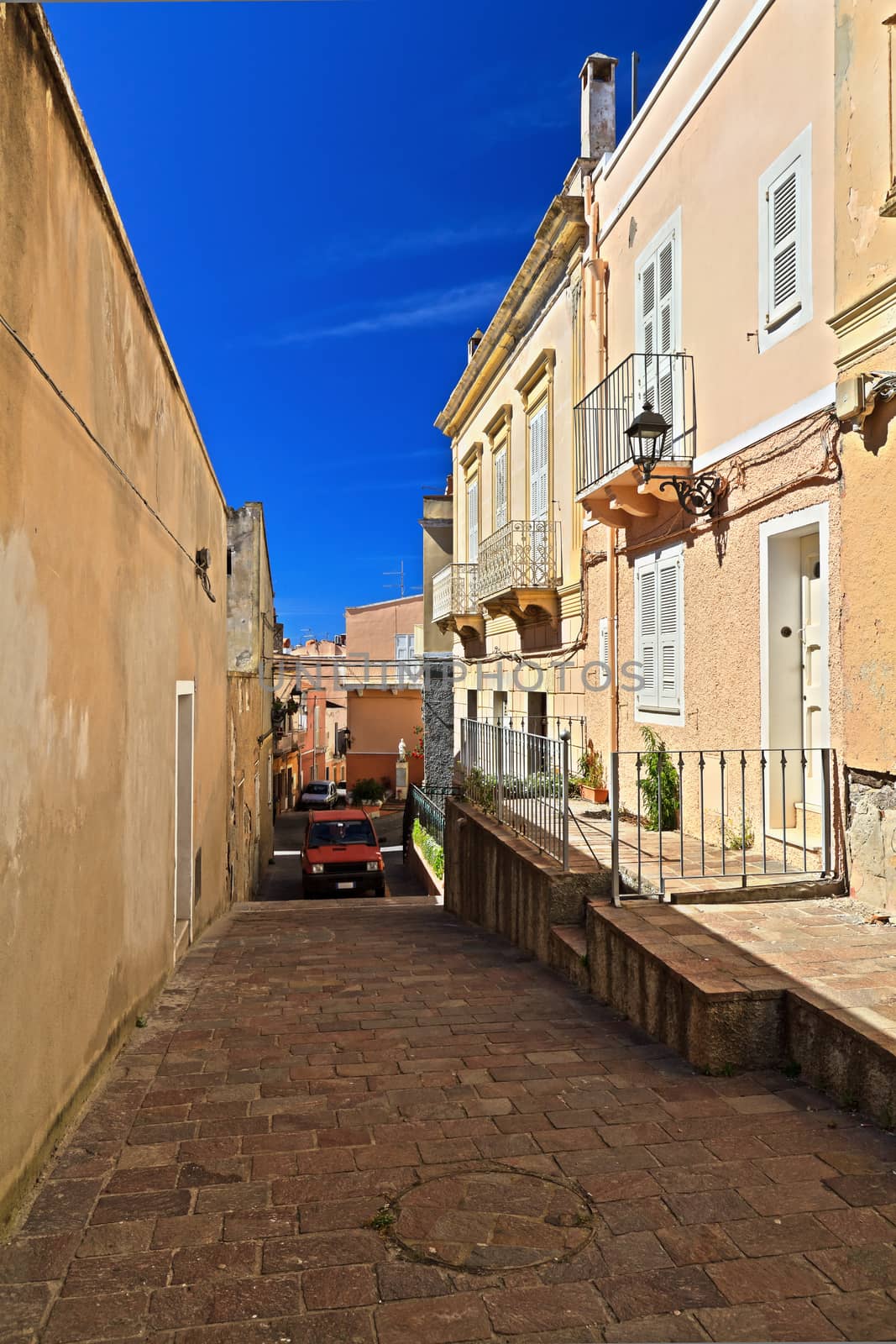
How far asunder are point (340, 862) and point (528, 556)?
641cm

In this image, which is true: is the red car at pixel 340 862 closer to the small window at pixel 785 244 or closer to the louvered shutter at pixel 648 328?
the louvered shutter at pixel 648 328

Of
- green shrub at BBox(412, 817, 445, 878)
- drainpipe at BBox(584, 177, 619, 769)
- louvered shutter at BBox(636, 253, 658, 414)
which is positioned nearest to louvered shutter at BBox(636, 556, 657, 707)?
drainpipe at BBox(584, 177, 619, 769)

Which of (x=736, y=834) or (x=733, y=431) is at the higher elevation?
(x=733, y=431)

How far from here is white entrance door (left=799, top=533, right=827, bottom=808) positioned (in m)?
6.98

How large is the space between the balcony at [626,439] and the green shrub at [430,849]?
21.1 feet

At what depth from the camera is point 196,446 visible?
8.73 metres

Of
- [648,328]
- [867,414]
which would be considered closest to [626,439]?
[648,328]

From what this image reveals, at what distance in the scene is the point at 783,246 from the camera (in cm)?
718

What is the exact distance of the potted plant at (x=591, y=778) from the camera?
11211mm

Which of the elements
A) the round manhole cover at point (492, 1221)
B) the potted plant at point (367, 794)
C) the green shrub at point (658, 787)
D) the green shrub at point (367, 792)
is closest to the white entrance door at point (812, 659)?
the green shrub at point (658, 787)

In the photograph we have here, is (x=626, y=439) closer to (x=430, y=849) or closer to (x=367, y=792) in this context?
(x=430, y=849)

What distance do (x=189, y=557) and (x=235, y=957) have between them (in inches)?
134

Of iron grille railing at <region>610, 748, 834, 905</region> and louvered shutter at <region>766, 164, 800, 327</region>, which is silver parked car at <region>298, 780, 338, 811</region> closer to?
iron grille railing at <region>610, 748, 834, 905</region>

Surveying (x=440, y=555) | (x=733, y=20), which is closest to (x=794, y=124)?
(x=733, y=20)
